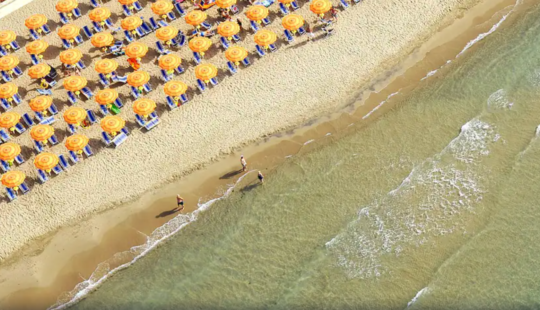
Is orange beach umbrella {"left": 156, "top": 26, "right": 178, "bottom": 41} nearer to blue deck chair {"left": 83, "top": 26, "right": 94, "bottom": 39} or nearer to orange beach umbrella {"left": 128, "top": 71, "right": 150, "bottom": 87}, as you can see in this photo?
orange beach umbrella {"left": 128, "top": 71, "right": 150, "bottom": 87}

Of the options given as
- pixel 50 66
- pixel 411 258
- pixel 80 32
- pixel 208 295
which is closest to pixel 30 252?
pixel 208 295

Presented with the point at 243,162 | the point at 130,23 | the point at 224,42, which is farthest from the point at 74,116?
the point at 224,42

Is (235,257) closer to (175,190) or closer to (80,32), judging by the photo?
(175,190)

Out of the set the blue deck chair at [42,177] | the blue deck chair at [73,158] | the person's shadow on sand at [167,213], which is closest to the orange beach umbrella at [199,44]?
the blue deck chair at [73,158]

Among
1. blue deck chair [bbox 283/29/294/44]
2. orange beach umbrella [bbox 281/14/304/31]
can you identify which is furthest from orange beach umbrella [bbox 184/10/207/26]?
blue deck chair [bbox 283/29/294/44]

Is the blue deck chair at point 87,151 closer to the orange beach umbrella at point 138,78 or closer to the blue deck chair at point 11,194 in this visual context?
the blue deck chair at point 11,194

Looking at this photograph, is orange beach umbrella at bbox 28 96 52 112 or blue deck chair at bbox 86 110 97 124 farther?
blue deck chair at bbox 86 110 97 124
